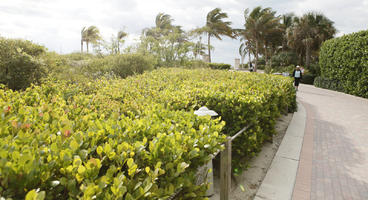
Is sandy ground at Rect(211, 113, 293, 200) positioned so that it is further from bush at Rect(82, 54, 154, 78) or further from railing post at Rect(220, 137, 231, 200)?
bush at Rect(82, 54, 154, 78)

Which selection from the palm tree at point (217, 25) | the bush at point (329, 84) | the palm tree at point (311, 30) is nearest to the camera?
the bush at point (329, 84)

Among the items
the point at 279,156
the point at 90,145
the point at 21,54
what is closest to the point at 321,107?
the point at 279,156

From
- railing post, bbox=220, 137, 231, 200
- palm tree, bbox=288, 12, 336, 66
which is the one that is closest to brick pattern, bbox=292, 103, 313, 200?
railing post, bbox=220, 137, 231, 200

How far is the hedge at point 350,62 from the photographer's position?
42.3 ft

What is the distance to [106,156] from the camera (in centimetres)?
174

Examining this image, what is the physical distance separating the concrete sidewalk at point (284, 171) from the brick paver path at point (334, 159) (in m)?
0.11

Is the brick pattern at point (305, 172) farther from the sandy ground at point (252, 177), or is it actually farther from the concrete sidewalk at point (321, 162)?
the sandy ground at point (252, 177)

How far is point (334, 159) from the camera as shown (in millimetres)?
4910

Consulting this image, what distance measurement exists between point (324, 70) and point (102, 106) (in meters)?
19.3

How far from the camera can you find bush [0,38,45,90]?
721cm

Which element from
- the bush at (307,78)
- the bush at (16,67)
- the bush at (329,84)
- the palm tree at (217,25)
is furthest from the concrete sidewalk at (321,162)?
the palm tree at (217,25)

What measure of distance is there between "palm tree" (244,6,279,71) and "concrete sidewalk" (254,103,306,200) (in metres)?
28.8

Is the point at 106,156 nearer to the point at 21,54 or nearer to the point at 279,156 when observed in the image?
the point at 279,156

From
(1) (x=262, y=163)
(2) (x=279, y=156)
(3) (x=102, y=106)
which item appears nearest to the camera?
(3) (x=102, y=106)
